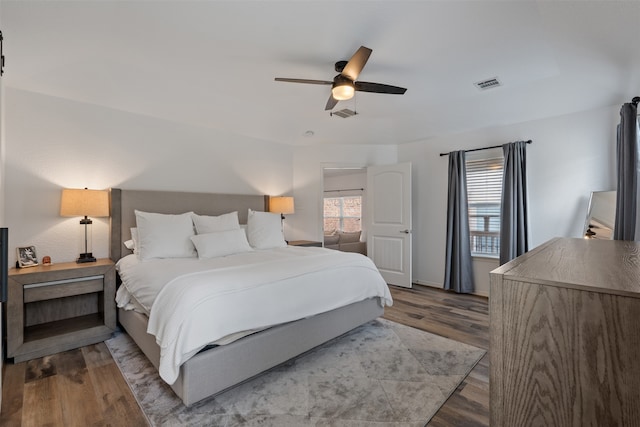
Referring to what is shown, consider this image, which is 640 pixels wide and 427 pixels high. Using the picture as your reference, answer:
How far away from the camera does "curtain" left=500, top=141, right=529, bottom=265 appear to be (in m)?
3.80

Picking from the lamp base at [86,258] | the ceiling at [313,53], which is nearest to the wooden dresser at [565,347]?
the ceiling at [313,53]

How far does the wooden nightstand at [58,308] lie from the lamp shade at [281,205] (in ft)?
7.54

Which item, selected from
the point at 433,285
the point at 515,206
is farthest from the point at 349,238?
the point at 515,206

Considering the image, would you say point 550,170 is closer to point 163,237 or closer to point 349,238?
point 349,238

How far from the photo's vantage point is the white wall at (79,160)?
9.39 feet

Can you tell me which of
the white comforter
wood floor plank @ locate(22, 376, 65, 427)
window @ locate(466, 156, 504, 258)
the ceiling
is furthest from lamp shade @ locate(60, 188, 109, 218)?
window @ locate(466, 156, 504, 258)

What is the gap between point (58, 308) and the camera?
118 inches

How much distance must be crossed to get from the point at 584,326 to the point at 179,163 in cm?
417

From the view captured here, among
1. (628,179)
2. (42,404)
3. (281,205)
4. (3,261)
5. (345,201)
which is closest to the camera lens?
(3,261)

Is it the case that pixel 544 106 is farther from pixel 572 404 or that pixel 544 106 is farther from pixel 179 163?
pixel 179 163

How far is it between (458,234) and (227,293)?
357 centimetres

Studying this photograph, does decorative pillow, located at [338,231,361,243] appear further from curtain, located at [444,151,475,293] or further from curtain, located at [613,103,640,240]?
curtain, located at [613,103,640,240]

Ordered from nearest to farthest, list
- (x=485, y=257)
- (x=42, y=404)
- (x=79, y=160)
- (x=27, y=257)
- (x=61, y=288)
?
(x=42, y=404) → (x=61, y=288) → (x=27, y=257) → (x=79, y=160) → (x=485, y=257)

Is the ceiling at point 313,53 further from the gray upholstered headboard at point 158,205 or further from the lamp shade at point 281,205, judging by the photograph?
the lamp shade at point 281,205
